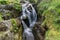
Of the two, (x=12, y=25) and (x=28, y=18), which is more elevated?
(x=12, y=25)

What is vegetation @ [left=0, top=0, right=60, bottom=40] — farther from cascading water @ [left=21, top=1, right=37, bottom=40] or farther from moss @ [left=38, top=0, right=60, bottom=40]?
cascading water @ [left=21, top=1, right=37, bottom=40]

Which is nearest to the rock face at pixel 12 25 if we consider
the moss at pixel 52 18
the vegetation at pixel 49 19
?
the vegetation at pixel 49 19

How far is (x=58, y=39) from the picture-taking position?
28.1 ft

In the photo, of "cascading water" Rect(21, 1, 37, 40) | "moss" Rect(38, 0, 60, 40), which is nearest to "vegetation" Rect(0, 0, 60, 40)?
"moss" Rect(38, 0, 60, 40)

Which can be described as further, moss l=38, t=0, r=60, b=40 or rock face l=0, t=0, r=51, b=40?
moss l=38, t=0, r=60, b=40

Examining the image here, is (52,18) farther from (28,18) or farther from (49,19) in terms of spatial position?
(28,18)

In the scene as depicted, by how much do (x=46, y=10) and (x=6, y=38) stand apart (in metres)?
3.69

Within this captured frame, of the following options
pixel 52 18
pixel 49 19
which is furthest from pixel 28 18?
pixel 52 18

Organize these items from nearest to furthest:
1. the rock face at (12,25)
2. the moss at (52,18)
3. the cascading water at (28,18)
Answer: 1. the rock face at (12,25)
2. the moss at (52,18)
3. the cascading water at (28,18)

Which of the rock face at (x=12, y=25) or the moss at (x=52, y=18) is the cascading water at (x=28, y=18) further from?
the moss at (x=52, y=18)

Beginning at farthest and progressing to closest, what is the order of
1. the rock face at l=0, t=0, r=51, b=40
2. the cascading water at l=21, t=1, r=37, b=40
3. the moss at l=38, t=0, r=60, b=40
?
the cascading water at l=21, t=1, r=37, b=40, the moss at l=38, t=0, r=60, b=40, the rock face at l=0, t=0, r=51, b=40

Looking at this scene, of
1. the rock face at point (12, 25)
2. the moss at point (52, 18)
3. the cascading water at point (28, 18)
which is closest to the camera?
the rock face at point (12, 25)

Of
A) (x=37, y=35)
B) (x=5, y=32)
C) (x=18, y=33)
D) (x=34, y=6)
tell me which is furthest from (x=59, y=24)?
(x=34, y=6)

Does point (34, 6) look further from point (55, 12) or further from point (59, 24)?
point (59, 24)
